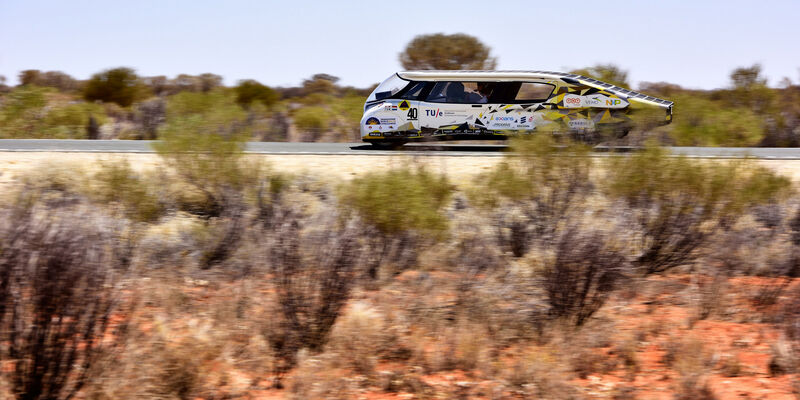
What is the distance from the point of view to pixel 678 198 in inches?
376

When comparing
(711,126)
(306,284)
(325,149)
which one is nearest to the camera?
(306,284)

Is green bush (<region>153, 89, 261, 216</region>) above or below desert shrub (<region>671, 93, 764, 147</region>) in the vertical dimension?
below

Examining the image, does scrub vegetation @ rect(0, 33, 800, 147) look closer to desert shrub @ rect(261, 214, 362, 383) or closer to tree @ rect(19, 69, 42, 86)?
desert shrub @ rect(261, 214, 362, 383)

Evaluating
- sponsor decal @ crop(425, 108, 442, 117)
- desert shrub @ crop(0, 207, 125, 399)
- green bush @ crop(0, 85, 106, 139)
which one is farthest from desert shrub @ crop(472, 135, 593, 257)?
green bush @ crop(0, 85, 106, 139)

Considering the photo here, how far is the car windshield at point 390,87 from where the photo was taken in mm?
15820

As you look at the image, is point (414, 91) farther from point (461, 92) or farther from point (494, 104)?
point (494, 104)

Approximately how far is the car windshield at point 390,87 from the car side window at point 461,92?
2.06 ft

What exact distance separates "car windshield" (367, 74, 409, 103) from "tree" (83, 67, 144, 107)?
834 inches

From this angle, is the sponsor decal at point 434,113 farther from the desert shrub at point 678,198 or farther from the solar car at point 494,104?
the desert shrub at point 678,198

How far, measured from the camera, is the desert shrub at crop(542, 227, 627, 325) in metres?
Answer: 7.36

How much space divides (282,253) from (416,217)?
7.63 feet

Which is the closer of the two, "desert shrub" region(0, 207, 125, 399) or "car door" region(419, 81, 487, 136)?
"desert shrub" region(0, 207, 125, 399)

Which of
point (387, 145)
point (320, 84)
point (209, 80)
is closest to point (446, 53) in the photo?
point (320, 84)

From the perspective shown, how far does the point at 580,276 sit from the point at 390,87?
30.1ft
